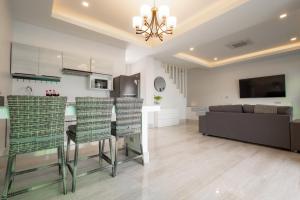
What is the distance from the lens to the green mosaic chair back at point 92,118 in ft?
5.62

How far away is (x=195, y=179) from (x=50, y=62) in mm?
3446

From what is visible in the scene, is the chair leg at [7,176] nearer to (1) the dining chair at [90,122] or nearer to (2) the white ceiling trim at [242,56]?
Result: (1) the dining chair at [90,122]

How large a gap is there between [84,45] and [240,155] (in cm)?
420

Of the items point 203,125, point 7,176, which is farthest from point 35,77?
point 203,125

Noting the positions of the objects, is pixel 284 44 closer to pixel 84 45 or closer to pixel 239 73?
pixel 239 73

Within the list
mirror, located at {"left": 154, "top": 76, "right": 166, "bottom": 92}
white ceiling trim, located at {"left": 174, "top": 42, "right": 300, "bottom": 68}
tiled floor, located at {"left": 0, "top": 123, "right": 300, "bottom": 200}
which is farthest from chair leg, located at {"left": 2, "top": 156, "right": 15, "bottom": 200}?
white ceiling trim, located at {"left": 174, "top": 42, "right": 300, "bottom": 68}

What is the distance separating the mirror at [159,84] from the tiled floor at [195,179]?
3.46m

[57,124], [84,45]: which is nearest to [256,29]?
[84,45]

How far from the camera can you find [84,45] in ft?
12.3

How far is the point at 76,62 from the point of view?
11.2 feet

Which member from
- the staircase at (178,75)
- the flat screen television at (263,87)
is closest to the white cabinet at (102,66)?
the staircase at (178,75)

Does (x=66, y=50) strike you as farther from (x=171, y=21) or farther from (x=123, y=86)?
(x=171, y=21)

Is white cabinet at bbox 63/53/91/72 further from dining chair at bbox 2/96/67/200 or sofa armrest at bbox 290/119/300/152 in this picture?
sofa armrest at bbox 290/119/300/152

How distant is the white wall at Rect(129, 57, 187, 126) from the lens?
559 cm
